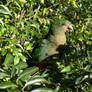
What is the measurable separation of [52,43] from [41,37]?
168 mm

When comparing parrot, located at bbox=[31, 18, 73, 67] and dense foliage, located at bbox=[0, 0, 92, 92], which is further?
parrot, located at bbox=[31, 18, 73, 67]

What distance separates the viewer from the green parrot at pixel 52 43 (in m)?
1.83

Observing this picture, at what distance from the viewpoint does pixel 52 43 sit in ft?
6.14

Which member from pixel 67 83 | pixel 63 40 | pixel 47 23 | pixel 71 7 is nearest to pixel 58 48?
pixel 63 40

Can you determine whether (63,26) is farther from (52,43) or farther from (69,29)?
(52,43)

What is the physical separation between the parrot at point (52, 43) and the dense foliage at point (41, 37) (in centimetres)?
6

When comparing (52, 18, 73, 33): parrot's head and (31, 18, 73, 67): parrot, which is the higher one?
(52, 18, 73, 33): parrot's head

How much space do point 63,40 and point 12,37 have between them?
0.54 m

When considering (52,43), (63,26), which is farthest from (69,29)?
(52,43)

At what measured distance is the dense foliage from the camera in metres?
1.38

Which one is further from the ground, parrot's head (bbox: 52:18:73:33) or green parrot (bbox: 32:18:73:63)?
parrot's head (bbox: 52:18:73:33)

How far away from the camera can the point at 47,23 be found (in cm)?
208

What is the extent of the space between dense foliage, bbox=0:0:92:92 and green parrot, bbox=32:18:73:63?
0.06 m

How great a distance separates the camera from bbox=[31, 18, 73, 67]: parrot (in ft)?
6.01
